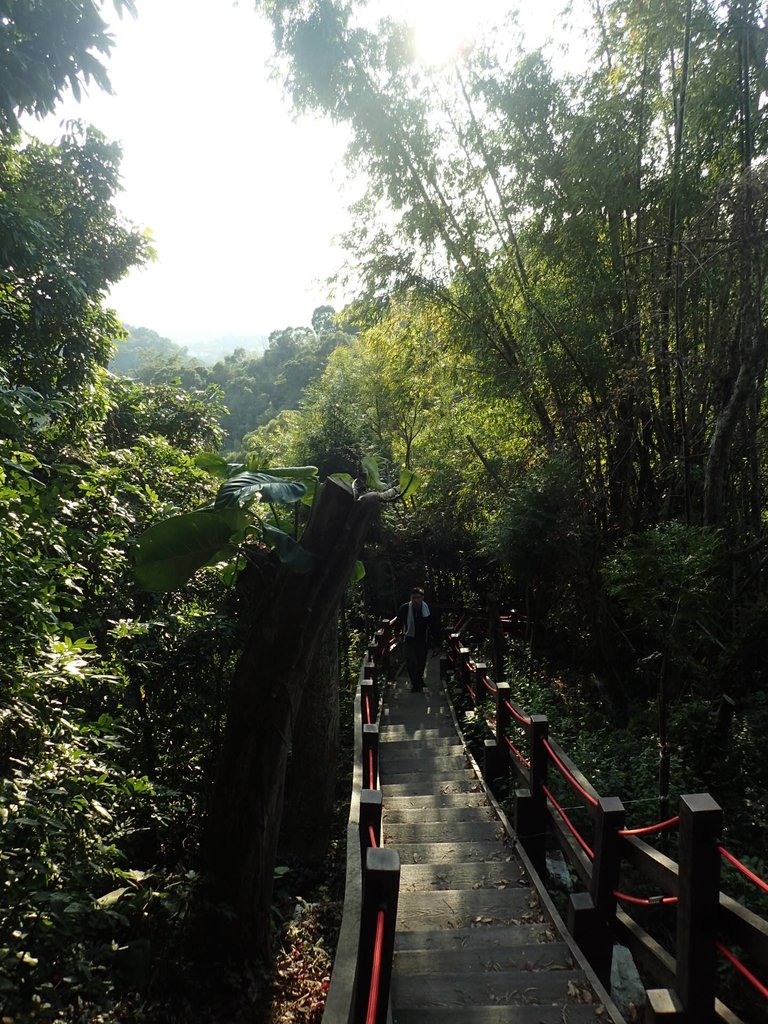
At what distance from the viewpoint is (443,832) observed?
4.93 meters

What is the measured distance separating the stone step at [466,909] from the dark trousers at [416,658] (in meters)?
5.28

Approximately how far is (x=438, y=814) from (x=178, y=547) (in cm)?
335

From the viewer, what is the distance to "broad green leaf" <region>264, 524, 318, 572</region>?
3.34 m

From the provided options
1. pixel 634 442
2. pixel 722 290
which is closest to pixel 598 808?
pixel 722 290

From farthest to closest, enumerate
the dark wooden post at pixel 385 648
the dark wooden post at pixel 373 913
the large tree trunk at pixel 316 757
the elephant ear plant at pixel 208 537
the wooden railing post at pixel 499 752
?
the dark wooden post at pixel 385 648
the large tree trunk at pixel 316 757
the wooden railing post at pixel 499 752
the elephant ear plant at pixel 208 537
the dark wooden post at pixel 373 913

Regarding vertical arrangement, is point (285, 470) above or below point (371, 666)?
above

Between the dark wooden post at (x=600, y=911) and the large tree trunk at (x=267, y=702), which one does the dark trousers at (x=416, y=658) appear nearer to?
the large tree trunk at (x=267, y=702)

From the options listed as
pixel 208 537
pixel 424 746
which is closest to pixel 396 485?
pixel 208 537

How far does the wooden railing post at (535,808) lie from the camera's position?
447 centimetres

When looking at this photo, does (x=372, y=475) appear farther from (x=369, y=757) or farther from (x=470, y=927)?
(x=470, y=927)

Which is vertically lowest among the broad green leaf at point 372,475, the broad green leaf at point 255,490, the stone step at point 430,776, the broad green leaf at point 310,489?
the stone step at point 430,776

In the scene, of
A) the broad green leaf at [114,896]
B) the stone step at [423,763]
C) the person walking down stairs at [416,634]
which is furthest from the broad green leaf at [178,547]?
the person walking down stairs at [416,634]

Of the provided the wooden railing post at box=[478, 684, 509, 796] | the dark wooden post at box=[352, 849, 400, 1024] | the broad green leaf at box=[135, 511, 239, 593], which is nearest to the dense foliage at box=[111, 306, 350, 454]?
the wooden railing post at box=[478, 684, 509, 796]

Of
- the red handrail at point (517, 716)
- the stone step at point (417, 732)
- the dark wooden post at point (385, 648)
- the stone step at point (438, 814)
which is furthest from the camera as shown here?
the dark wooden post at point (385, 648)
